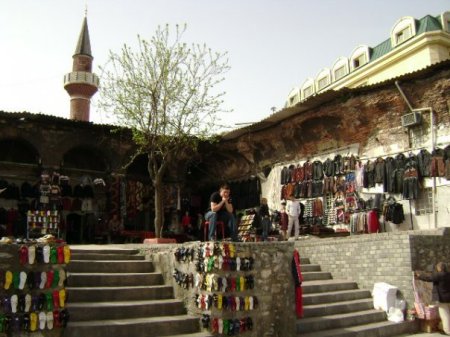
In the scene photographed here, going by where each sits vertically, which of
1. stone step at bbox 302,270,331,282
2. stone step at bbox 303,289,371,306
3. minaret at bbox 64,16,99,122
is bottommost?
stone step at bbox 303,289,371,306

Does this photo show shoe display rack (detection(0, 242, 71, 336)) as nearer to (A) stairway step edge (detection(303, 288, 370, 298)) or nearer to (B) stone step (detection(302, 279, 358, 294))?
(A) stairway step edge (detection(303, 288, 370, 298))

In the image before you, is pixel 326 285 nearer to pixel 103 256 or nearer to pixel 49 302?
pixel 103 256

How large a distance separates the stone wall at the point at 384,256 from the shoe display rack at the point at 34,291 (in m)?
6.94

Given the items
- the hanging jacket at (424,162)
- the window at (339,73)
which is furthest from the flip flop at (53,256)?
the window at (339,73)

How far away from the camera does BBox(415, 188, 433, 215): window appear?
12647 mm

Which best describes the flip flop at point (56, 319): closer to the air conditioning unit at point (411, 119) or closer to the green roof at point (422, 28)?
the air conditioning unit at point (411, 119)

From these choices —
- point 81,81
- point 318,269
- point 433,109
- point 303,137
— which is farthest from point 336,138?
point 81,81

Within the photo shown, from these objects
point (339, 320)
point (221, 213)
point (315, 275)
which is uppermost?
point (221, 213)

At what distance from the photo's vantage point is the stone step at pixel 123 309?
246 inches

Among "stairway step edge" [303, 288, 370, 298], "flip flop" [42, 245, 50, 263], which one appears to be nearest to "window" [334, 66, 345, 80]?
"stairway step edge" [303, 288, 370, 298]

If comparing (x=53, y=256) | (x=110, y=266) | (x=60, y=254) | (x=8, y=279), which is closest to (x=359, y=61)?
(x=110, y=266)

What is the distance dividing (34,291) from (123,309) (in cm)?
141

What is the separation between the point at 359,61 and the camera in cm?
3269

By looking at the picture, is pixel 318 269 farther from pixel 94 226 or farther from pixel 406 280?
pixel 94 226
